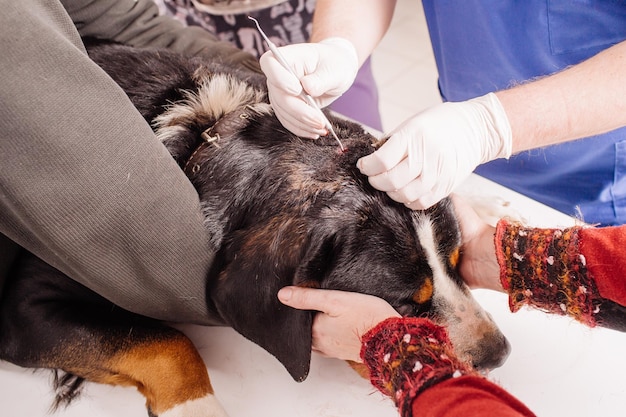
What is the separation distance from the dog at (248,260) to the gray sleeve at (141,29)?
354 millimetres

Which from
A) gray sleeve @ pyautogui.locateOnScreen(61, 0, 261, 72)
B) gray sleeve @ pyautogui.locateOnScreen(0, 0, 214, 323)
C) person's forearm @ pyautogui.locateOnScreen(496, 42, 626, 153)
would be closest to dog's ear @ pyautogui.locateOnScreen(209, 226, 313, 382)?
gray sleeve @ pyautogui.locateOnScreen(0, 0, 214, 323)

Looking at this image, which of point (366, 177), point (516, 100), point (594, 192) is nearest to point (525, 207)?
point (594, 192)

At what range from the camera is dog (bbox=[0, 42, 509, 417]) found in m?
1.20

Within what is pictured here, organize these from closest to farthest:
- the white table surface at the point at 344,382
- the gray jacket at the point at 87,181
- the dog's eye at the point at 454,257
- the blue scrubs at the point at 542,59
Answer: the gray jacket at the point at 87,181 → the white table surface at the point at 344,382 → the dog's eye at the point at 454,257 → the blue scrubs at the point at 542,59

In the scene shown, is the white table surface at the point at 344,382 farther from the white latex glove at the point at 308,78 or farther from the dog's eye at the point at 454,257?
the white latex glove at the point at 308,78

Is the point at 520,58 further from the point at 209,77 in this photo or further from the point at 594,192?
the point at 209,77

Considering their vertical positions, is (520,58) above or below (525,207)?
above

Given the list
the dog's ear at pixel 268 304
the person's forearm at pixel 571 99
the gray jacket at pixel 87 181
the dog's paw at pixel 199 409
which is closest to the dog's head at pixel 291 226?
the dog's ear at pixel 268 304

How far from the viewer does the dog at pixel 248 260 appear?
3.94 feet

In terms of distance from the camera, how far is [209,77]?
56.8 inches

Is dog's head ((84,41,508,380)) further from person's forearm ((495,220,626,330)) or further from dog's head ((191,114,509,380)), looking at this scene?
Answer: person's forearm ((495,220,626,330))

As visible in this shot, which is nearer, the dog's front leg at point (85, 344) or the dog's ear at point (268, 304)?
the dog's ear at point (268, 304)

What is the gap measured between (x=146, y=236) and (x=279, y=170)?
0.33 m

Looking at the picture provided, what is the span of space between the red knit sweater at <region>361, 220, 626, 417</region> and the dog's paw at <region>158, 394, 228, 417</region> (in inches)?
15.7
